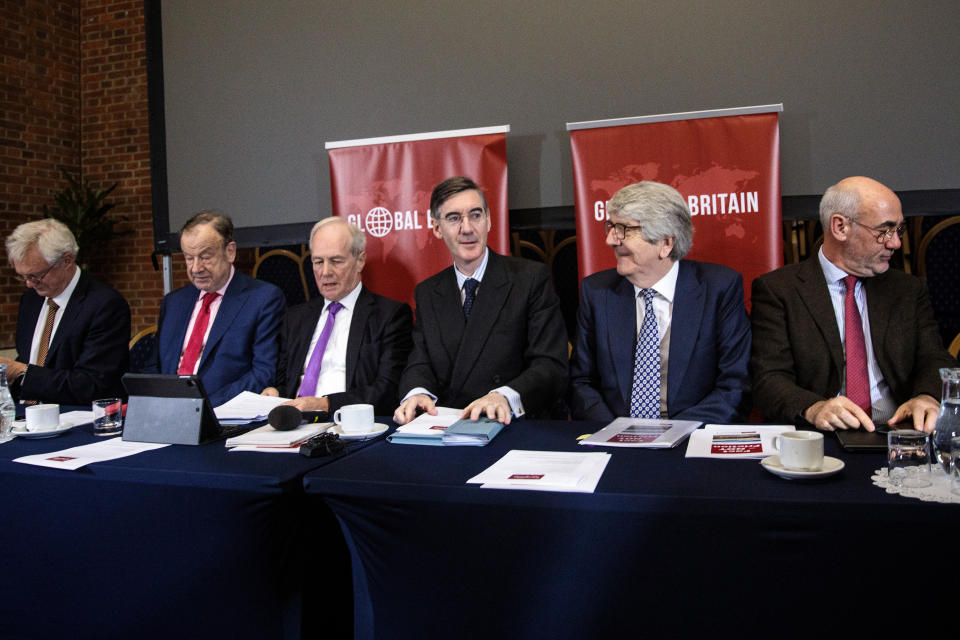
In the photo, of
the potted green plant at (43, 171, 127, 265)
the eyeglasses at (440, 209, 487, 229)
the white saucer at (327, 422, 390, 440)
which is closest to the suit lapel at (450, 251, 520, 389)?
the eyeglasses at (440, 209, 487, 229)

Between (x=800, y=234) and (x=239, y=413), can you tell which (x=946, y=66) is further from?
(x=239, y=413)

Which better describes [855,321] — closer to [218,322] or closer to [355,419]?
[355,419]

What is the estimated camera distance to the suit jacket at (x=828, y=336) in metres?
2.29

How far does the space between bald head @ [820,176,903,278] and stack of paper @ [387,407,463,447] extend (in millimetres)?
1408

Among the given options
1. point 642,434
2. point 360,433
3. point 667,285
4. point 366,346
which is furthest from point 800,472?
point 366,346

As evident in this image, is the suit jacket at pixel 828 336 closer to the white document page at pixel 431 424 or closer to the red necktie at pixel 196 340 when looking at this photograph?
the white document page at pixel 431 424

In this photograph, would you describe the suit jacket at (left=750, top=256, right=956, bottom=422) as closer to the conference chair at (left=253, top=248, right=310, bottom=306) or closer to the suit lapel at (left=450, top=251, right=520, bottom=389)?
the suit lapel at (left=450, top=251, right=520, bottom=389)

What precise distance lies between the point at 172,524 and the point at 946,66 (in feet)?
10.6

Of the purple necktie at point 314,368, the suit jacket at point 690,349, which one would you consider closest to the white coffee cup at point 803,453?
the suit jacket at point 690,349

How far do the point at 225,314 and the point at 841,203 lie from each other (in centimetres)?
234

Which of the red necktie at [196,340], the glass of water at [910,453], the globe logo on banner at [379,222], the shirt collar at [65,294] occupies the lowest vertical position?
the glass of water at [910,453]

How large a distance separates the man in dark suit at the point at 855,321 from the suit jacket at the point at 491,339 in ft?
2.31

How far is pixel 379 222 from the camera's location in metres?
3.54

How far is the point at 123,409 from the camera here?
222 centimetres
